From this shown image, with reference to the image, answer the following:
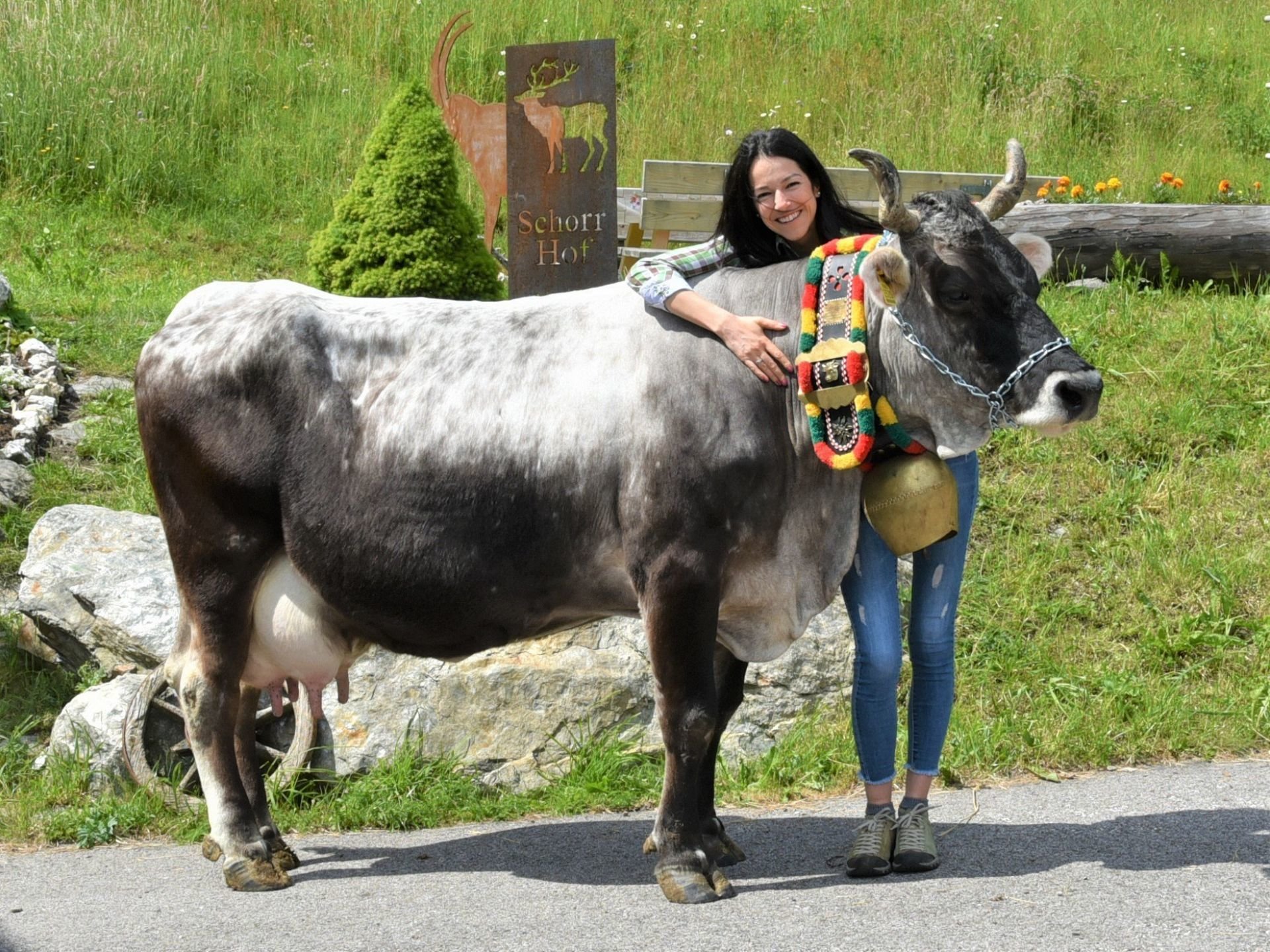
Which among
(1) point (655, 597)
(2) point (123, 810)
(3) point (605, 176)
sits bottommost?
(2) point (123, 810)

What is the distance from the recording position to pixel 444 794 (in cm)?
514

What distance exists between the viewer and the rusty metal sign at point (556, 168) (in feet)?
26.2

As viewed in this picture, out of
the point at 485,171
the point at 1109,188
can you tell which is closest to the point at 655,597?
the point at 485,171

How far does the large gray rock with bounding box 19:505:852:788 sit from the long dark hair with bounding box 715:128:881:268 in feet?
5.76

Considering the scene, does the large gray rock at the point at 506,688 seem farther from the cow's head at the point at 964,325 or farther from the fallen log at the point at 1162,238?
the fallen log at the point at 1162,238

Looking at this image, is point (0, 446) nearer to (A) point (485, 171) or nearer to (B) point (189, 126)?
(A) point (485, 171)

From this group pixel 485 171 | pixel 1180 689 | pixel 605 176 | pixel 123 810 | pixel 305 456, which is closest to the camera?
pixel 305 456

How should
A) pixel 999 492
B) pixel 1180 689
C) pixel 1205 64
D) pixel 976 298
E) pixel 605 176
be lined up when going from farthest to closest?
pixel 1205 64, pixel 605 176, pixel 999 492, pixel 1180 689, pixel 976 298

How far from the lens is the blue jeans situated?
4.21 m

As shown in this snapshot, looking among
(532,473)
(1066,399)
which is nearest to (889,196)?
(1066,399)

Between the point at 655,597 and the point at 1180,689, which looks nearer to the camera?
the point at 655,597

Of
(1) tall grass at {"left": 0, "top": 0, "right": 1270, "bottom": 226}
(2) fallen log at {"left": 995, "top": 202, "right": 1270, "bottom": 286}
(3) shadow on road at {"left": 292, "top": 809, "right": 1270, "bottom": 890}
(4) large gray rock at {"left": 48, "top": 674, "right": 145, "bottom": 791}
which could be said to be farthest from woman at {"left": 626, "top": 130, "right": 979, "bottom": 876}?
(1) tall grass at {"left": 0, "top": 0, "right": 1270, "bottom": 226}

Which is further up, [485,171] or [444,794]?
[485,171]

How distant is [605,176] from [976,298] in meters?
4.49
